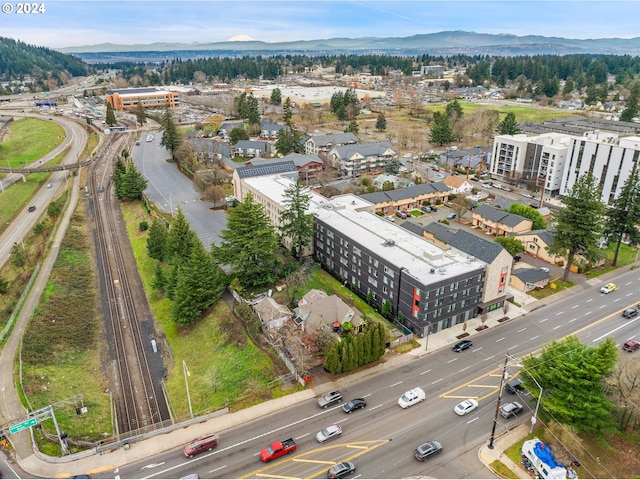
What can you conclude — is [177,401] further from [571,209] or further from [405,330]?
[571,209]

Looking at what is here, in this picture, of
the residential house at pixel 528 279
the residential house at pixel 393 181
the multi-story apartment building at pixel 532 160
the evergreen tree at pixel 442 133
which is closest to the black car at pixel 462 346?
the residential house at pixel 528 279

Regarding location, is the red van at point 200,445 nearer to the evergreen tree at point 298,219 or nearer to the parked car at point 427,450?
the parked car at point 427,450

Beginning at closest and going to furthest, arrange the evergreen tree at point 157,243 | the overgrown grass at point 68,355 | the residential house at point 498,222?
the overgrown grass at point 68,355 → the evergreen tree at point 157,243 → the residential house at point 498,222

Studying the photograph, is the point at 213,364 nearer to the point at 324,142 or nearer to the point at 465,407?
the point at 465,407

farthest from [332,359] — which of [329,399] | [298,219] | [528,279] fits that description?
[528,279]

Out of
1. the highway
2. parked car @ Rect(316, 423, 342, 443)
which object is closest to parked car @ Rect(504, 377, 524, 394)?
the highway

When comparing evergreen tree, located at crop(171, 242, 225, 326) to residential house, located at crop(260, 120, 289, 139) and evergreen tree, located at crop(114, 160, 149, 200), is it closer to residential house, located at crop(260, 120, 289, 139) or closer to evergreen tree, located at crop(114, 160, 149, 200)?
evergreen tree, located at crop(114, 160, 149, 200)
